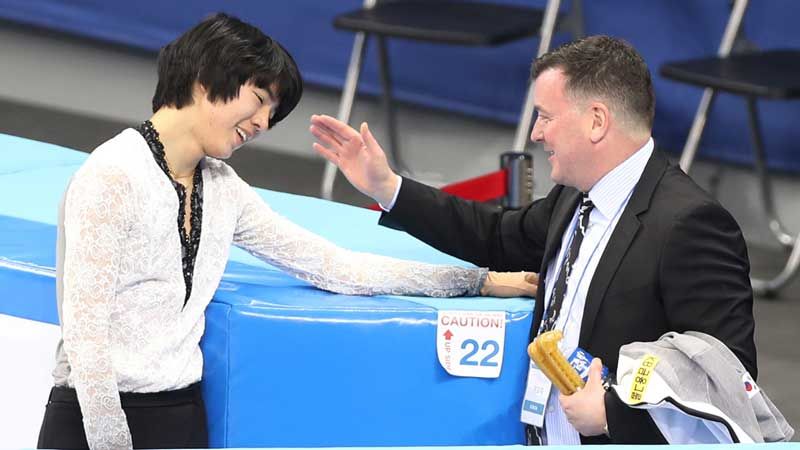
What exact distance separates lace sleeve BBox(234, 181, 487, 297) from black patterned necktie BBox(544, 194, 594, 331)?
24 cm

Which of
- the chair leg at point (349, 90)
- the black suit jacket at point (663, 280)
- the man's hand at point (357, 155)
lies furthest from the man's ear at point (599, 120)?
the chair leg at point (349, 90)

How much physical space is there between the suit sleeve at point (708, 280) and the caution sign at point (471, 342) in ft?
1.10

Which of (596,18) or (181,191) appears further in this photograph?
(596,18)

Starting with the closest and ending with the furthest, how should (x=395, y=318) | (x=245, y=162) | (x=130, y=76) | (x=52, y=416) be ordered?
(x=52, y=416)
(x=395, y=318)
(x=245, y=162)
(x=130, y=76)

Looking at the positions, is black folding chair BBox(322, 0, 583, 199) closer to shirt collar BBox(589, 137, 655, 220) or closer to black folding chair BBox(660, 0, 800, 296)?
black folding chair BBox(660, 0, 800, 296)

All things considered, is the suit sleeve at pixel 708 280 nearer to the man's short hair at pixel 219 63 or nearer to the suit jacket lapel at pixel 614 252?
the suit jacket lapel at pixel 614 252

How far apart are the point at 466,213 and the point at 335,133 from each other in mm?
318

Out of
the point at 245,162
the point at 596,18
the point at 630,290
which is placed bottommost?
the point at 245,162

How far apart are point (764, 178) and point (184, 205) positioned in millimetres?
3735

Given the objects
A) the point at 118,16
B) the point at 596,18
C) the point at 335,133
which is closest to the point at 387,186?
the point at 335,133

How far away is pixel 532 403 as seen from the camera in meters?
2.74

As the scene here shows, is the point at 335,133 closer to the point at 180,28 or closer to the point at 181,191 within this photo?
the point at 181,191

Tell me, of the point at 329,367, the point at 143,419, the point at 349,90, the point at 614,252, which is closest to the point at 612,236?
the point at 614,252

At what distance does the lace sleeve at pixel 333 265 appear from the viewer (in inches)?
108
